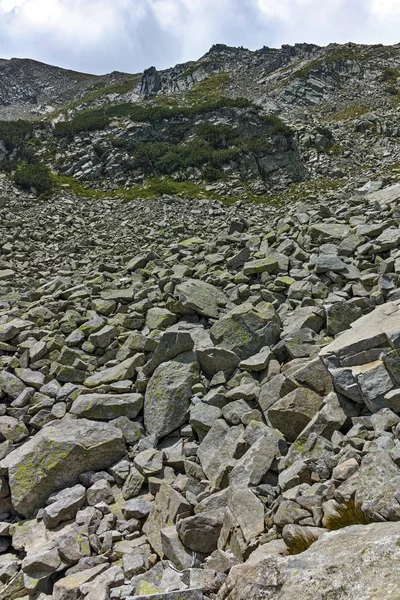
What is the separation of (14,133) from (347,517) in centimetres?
5107

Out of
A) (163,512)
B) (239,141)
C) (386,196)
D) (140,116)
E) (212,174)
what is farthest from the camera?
(140,116)

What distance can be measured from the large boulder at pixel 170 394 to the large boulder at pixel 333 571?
4.65 meters

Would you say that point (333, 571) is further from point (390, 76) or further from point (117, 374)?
point (390, 76)

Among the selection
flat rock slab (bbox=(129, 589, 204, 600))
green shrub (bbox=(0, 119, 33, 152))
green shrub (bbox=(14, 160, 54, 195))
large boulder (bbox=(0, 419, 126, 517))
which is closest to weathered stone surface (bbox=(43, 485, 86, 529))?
large boulder (bbox=(0, 419, 126, 517))

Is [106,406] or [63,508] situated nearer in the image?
[63,508]

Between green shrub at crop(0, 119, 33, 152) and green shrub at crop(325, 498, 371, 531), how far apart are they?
151 feet

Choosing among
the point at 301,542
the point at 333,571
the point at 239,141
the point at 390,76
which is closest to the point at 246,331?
the point at 301,542

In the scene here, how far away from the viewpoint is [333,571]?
11.6ft

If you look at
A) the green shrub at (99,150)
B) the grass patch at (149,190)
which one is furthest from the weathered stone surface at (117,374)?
the green shrub at (99,150)

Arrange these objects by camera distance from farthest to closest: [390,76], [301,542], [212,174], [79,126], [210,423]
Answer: [390,76], [79,126], [212,174], [210,423], [301,542]

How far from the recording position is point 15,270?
1873 cm

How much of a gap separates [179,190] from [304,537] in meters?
34.8

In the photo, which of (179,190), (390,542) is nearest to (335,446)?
(390,542)

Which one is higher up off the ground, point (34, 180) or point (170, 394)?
point (34, 180)
